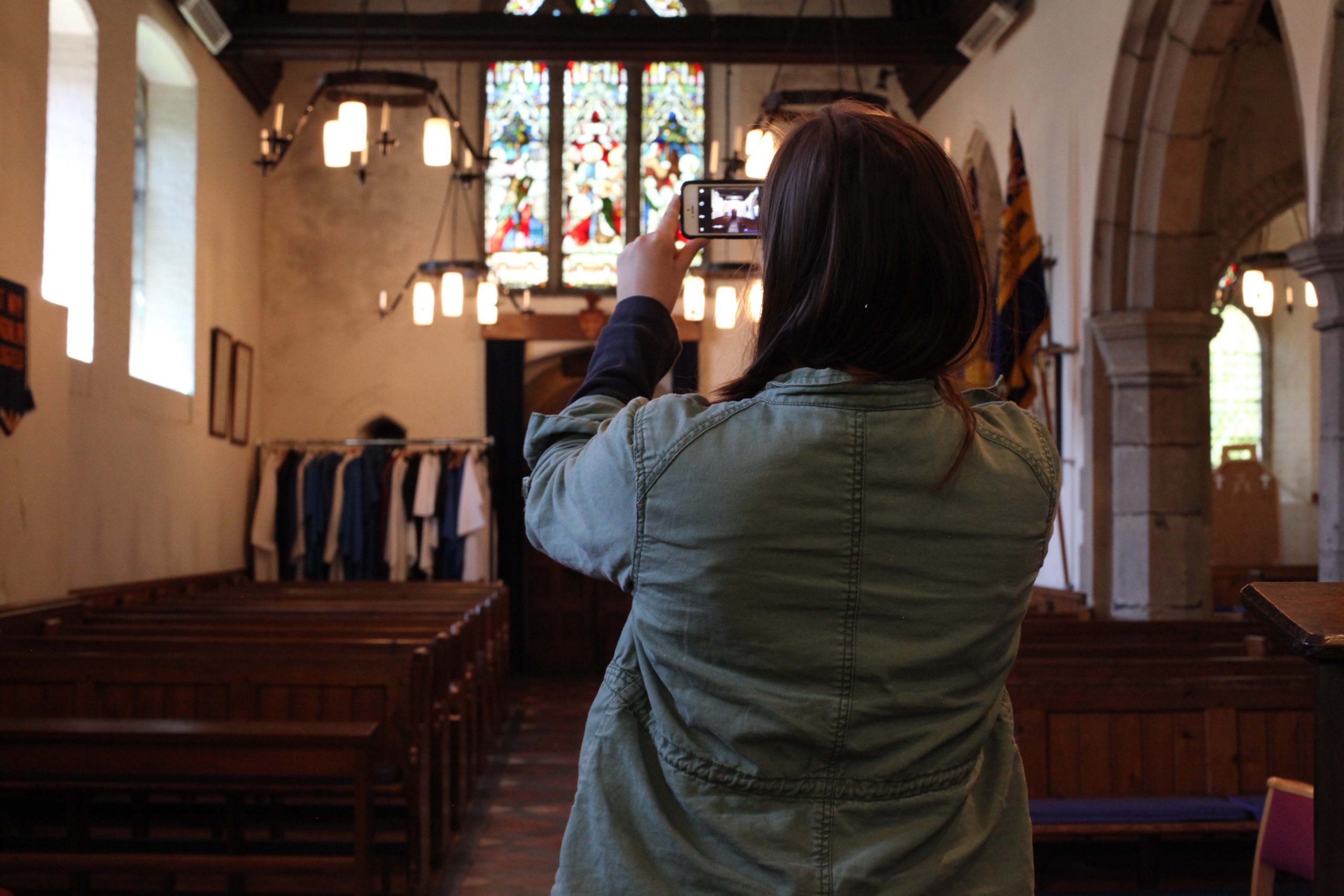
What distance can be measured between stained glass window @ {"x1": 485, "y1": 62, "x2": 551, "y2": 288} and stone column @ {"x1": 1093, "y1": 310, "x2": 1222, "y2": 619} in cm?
596

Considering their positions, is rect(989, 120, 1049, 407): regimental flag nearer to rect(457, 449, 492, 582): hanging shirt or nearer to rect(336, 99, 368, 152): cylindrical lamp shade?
rect(336, 99, 368, 152): cylindrical lamp shade

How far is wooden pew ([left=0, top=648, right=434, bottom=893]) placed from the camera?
14.4ft

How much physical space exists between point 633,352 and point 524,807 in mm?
5377

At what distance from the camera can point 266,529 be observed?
10.4 m

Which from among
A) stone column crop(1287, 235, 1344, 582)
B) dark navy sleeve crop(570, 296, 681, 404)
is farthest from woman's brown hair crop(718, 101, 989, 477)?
stone column crop(1287, 235, 1344, 582)

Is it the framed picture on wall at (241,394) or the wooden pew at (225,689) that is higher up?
the framed picture on wall at (241,394)

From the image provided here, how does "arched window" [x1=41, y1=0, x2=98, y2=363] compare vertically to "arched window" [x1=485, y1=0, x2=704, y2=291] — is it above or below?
below

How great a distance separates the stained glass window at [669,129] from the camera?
11.8m

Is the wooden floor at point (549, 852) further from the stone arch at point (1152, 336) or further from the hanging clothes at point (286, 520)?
the hanging clothes at point (286, 520)

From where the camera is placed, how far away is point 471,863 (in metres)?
5.07

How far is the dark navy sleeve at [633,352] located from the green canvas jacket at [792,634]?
83 mm

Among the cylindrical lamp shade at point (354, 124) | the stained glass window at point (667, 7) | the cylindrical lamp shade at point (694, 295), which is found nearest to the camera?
the cylindrical lamp shade at point (354, 124)

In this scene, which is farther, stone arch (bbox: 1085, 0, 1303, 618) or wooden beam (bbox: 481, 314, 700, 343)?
wooden beam (bbox: 481, 314, 700, 343)

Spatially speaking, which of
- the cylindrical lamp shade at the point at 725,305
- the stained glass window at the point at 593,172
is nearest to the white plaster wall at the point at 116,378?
the stained glass window at the point at 593,172
